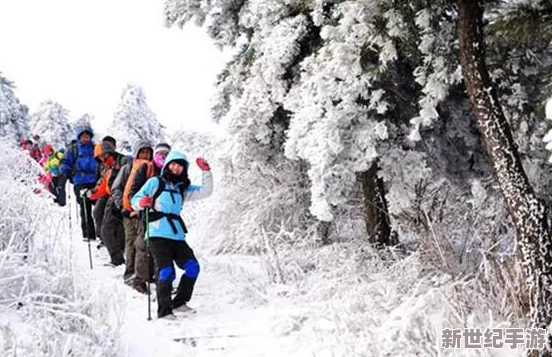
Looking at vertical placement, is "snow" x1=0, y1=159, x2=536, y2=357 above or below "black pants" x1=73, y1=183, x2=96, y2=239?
below

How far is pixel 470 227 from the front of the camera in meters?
6.52

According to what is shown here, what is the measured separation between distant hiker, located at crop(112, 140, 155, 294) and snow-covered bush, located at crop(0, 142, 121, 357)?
1.36 meters

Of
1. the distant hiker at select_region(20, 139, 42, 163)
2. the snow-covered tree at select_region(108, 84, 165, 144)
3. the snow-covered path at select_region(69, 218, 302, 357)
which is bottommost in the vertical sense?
the snow-covered path at select_region(69, 218, 302, 357)

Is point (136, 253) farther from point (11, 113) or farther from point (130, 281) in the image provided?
point (11, 113)

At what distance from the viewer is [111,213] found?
884 centimetres

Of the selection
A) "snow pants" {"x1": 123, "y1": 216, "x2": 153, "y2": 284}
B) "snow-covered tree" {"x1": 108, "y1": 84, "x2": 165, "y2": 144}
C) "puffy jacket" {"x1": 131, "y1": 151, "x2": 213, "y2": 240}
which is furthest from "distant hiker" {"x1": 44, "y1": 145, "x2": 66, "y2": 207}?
"snow-covered tree" {"x1": 108, "y1": 84, "x2": 165, "y2": 144}

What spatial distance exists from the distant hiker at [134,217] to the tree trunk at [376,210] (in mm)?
3037

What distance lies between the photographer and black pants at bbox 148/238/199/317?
250 inches

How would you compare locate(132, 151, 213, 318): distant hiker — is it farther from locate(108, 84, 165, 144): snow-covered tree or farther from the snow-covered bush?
locate(108, 84, 165, 144): snow-covered tree

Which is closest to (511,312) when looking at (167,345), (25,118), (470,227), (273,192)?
(470,227)

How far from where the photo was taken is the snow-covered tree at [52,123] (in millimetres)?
47688

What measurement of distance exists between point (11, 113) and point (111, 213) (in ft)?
128

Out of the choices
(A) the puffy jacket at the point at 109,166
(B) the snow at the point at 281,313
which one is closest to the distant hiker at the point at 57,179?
(A) the puffy jacket at the point at 109,166

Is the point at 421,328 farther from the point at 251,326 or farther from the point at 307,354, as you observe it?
the point at 251,326
